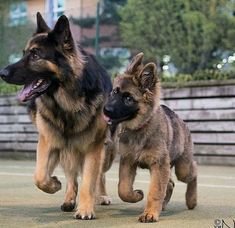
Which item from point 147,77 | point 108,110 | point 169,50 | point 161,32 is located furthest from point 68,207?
point 161,32

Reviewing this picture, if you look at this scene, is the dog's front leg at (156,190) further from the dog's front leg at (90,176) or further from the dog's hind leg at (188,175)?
Answer: the dog's hind leg at (188,175)

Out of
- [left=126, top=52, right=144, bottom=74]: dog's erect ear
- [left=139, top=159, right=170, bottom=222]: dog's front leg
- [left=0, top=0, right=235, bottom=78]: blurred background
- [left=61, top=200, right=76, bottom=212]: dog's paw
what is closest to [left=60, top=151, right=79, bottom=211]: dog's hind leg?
[left=61, top=200, right=76, bottom=212]: dog's paw

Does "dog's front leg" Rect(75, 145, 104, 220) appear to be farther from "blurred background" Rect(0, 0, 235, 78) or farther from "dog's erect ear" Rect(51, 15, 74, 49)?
"blurred background" Rect(0, 0, 235, 78)

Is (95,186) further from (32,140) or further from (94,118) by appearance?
(32,140)

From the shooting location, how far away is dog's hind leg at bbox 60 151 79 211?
5.32 m

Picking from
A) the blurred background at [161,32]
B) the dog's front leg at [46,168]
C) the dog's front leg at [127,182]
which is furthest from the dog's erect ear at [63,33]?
the blurred background at [161,32]

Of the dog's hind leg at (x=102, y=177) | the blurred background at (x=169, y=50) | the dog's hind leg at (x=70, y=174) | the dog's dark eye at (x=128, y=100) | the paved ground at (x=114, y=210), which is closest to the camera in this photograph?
the paved ground at (x=114, y=210)

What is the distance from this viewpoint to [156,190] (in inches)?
189

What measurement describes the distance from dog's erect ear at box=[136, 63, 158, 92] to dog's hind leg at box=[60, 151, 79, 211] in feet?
2.98

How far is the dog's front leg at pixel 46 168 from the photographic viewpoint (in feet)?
17.2

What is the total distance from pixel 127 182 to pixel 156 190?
11.1 inches

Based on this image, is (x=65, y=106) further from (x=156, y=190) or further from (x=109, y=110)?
(x=156, y=190)

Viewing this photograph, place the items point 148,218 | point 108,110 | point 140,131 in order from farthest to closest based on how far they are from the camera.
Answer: point 140,131 → point 108,110 → point 148,218

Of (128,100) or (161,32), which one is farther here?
(161,32)
